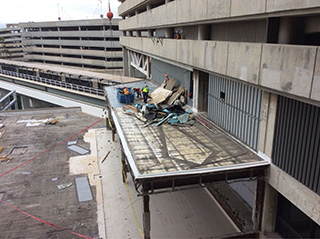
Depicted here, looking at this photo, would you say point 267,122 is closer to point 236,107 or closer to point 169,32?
point 236,107

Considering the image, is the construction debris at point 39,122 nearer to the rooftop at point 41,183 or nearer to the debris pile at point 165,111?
the rooftop at point 41,183

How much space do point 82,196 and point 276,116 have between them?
10179 mm

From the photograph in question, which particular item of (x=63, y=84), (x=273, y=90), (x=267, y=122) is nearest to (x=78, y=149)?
(x=267, y=122)

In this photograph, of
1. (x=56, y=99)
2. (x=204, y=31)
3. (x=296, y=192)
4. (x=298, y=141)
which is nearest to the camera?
(x=298, y=141)

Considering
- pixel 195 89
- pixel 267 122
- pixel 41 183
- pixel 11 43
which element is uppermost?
pixel 11 43

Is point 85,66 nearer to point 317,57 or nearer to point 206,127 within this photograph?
point 206,127

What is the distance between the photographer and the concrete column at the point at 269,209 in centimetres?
1020

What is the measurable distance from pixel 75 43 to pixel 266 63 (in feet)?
213

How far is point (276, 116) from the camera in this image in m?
9.18

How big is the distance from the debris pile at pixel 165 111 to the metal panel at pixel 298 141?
539 cm

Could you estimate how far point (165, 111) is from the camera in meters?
15.4

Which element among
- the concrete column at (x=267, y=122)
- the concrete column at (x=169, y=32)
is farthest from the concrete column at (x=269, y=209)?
the concrete column at (x=169, y=32)

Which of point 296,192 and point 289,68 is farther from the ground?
point 289,68

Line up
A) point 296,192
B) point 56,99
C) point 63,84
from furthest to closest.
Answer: point 63,84, point 56,99, point 296,192
